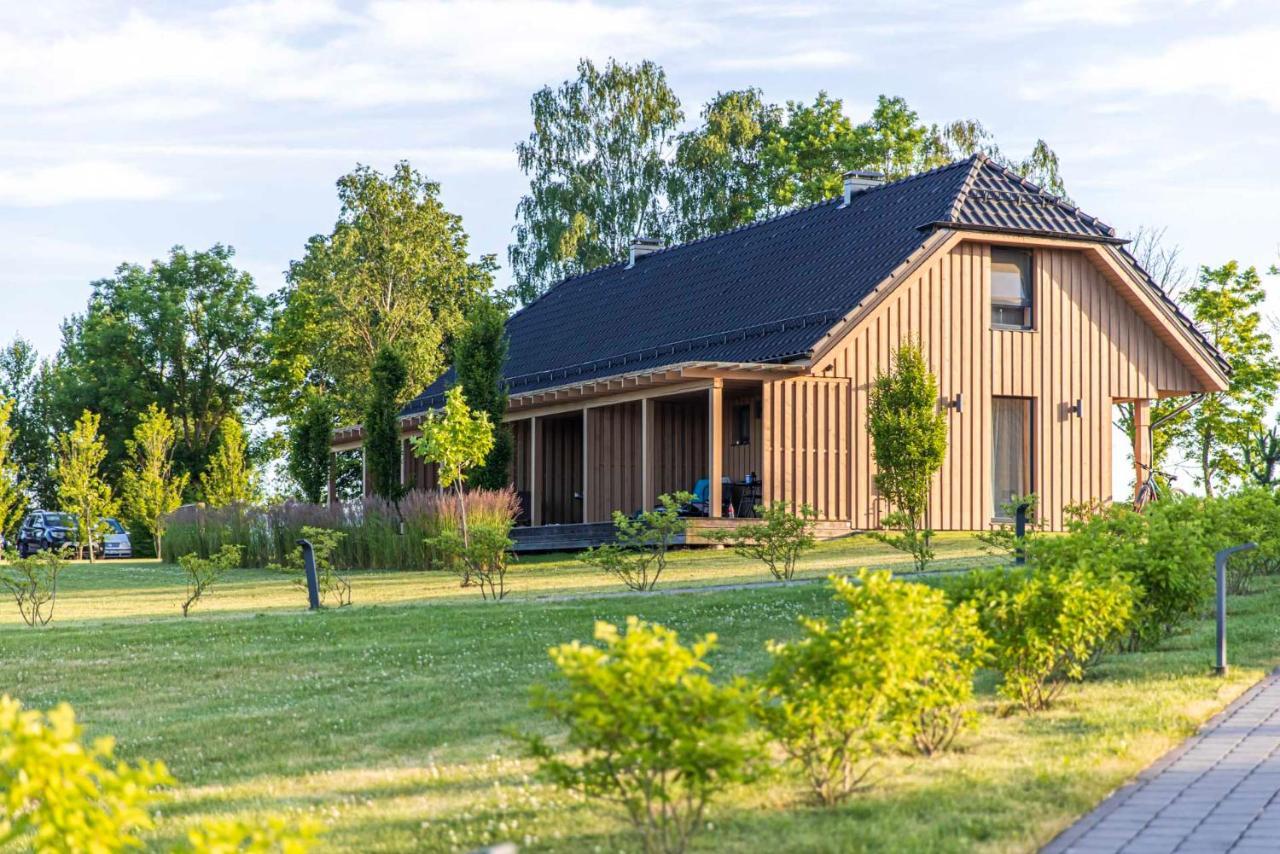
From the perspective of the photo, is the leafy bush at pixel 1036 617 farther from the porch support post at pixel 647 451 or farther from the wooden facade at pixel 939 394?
the porch support post at pixel 647 451

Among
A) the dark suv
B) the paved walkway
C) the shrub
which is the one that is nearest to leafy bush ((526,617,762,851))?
the paved walkway

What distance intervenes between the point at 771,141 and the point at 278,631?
108 feet

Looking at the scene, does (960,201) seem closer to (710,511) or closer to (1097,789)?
(710,511)

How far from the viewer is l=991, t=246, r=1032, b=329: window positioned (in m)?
26.4

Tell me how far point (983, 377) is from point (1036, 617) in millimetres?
17592

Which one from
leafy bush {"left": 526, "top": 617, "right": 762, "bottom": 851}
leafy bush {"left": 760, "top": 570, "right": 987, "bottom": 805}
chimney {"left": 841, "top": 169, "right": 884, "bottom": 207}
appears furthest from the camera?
chimney {"left": 841, "top": 169, "right": 884, "bottom": 207}

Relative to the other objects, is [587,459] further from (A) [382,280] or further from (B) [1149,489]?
(A) [382,280]

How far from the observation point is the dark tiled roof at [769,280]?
2583 centimetres

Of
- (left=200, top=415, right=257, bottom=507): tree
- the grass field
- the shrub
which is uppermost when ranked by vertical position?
(left=200, top=415, right=257, bottom=507): tree

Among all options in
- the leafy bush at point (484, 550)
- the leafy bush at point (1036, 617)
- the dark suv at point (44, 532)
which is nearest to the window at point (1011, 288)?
the leafy bush at point (484, 550)

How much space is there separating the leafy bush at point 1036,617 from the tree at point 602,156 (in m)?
37.1

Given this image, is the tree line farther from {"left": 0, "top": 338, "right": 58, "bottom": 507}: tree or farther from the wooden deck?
the wooden deck

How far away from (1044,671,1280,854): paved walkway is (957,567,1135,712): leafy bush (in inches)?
34.1

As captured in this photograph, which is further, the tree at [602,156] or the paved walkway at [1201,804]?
the tree at [602,156]
